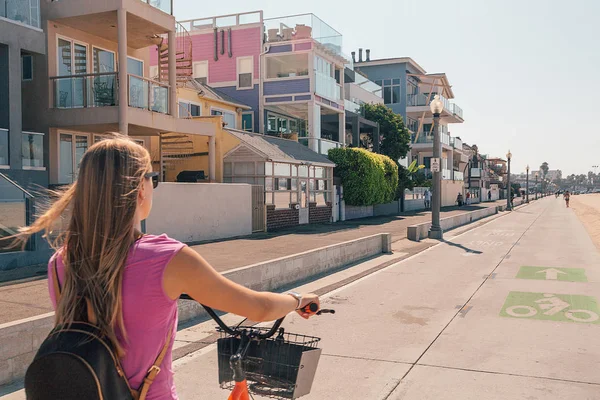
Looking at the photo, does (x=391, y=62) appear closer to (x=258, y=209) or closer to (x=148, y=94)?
(x=258, y=209)

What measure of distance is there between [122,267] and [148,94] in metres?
17.7

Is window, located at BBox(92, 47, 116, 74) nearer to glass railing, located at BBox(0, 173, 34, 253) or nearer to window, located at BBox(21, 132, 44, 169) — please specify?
window, located at BBox(21, 132, 44, 169)

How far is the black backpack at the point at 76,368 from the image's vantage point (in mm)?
1726

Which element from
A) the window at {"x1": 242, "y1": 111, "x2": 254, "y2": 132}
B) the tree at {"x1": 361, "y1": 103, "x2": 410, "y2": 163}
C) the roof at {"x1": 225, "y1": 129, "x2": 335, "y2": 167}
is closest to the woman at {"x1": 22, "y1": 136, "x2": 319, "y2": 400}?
the roof at {"x1": 225, "y1": 129, "x2": 335, "y2": 167}

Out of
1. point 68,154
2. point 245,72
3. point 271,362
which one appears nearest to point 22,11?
point 68,154

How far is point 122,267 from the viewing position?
1.85m

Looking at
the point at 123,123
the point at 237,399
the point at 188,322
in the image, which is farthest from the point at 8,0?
the point at 237,399

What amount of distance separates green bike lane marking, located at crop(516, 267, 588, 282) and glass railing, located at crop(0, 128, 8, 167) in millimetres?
12449

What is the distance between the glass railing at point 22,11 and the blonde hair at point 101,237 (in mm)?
15549

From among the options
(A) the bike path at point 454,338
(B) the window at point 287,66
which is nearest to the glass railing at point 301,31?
(B) the window at point 287,66

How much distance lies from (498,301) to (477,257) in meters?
6.99

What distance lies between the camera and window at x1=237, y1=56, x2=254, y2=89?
32375mm

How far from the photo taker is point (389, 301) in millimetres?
9977

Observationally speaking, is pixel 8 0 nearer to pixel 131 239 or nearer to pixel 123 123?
pixel 123 123
